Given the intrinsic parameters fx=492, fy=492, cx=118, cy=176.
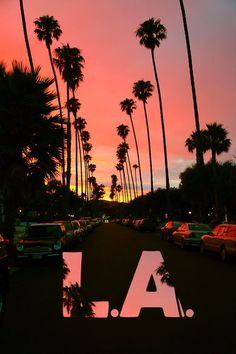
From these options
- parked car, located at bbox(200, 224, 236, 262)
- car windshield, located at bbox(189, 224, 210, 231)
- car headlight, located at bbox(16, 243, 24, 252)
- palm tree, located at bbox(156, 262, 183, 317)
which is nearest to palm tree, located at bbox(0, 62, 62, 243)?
car headlight, located at bbox(16, 243, 24, 252)

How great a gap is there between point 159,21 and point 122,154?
254 ft

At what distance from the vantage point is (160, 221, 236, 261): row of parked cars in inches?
739

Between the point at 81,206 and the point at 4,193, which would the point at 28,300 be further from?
the point at 81,206

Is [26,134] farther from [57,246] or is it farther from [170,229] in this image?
[170,229]

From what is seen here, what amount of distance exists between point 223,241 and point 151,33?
40.7 m

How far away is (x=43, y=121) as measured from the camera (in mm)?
19766

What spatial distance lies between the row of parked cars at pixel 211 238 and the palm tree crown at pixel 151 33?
1281 inches

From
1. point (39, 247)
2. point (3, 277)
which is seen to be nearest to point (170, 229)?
point (39, 247)

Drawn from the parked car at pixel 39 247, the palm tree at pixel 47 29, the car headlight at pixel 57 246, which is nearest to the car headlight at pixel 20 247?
the parked car at pixel 39 247

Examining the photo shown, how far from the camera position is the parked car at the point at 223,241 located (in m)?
18.5

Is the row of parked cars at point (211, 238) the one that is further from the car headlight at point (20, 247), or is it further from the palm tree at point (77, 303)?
the palm tree at point (77, 303)

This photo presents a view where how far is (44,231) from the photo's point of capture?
19.0 metres

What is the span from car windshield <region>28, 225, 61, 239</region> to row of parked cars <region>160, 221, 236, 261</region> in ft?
21.1

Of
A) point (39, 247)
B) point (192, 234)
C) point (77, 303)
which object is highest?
point (192, 234)
